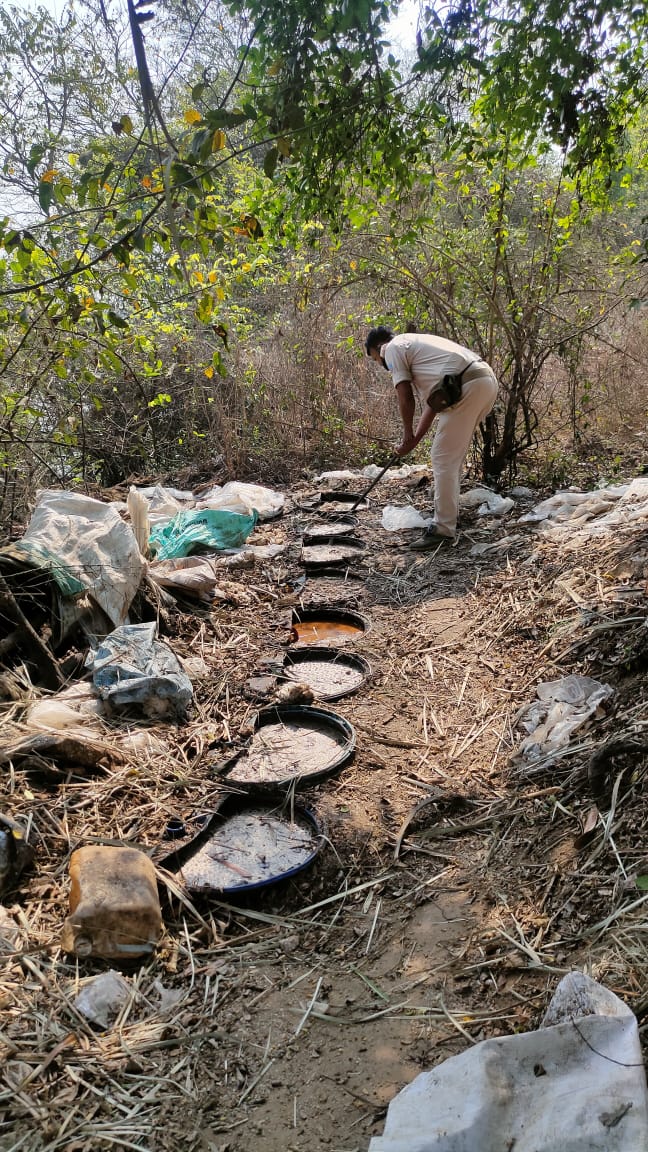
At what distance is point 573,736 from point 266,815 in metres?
1.19

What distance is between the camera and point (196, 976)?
2033mm

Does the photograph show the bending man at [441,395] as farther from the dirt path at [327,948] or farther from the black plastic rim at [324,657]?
the dirt path at [327,948]

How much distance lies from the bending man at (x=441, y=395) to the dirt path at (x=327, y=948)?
2126mm

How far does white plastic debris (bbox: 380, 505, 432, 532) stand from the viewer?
576 centimetres

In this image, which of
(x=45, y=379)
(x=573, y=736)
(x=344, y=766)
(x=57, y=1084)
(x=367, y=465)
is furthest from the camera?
(x=367, y=465)

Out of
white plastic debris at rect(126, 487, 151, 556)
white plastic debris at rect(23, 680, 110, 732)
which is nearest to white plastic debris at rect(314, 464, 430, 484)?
white plastic debris at rect(126, 487, 151, 556)

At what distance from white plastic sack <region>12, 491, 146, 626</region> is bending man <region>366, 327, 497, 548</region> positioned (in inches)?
94.9

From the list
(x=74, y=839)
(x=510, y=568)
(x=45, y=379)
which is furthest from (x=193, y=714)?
(x=45, y=379)

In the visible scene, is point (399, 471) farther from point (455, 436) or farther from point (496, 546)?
point (496, 546)

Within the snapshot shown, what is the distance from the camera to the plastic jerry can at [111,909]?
6.56 feet

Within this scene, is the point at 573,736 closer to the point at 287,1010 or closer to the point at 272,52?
the point at 287,1010

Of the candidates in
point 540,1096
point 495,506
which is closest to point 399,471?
point 495,506

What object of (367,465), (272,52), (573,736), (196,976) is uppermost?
(272,52)

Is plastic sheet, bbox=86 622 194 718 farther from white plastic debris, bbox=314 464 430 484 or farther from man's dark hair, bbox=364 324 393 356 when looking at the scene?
white plastic debris, bbox=314 464 430 484
